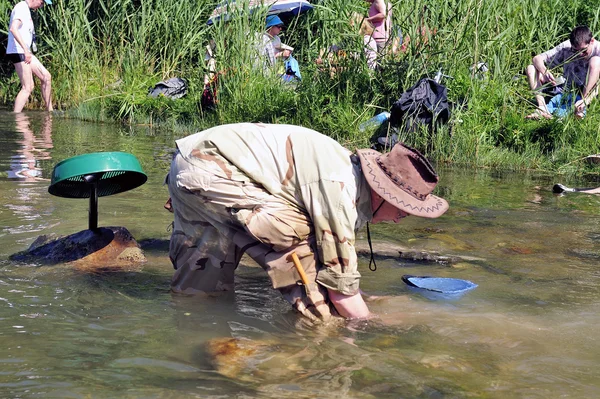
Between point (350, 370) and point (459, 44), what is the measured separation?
20.1 ft

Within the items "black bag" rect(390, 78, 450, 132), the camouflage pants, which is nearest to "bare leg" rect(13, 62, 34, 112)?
"black bag" rect(390, 78, 450, 132)

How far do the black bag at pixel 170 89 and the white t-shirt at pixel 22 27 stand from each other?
1800 mm

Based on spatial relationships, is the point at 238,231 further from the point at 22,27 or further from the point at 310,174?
the point at 22,27

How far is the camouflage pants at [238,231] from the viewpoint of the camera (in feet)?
11.4

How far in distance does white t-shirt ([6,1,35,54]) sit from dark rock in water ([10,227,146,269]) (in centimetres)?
719

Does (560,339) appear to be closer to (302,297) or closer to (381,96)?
(302,297)

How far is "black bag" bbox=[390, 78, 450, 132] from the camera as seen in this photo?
8289 mm

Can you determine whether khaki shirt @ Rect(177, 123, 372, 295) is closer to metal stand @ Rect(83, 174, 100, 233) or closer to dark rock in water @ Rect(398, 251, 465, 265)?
metal stand @ Rect(83, 174, 100, 233)

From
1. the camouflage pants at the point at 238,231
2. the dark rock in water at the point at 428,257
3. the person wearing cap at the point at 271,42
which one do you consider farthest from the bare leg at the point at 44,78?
the camouflage pants at the point at 238,231

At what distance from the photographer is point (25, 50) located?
11.4m

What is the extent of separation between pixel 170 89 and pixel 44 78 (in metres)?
1.83

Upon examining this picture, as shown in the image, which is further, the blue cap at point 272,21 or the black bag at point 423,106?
the blue cap at point 272,21

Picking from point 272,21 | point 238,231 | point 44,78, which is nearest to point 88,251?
point 238,231

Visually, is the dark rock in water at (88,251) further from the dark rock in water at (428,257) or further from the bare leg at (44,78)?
the bare leg at (44,78)
